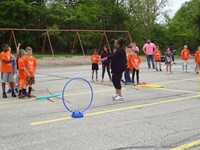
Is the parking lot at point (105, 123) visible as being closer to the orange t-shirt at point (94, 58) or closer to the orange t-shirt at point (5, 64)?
the orange t-shirt at point (5, 64)

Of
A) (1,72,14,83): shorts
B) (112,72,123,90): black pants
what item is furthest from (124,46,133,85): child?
(1,72,14,83): shorts

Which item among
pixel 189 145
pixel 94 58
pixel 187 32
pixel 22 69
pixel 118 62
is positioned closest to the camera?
pixel 189 145

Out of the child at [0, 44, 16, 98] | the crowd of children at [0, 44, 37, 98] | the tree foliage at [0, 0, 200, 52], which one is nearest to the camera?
the crowd of children at [0, 44, 37, 98]

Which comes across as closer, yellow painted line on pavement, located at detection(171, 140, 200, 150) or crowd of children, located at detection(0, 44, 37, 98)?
yellow painted line on pavement, located at detection(171, 140, 200, 150)

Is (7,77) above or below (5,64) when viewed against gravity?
below

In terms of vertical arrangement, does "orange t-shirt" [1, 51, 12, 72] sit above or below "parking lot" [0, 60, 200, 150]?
above

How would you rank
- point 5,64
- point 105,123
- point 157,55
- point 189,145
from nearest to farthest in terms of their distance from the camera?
point 189,145 < point 105,123 < point 5,64 < point 157,55

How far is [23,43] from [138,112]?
3452 centimetres

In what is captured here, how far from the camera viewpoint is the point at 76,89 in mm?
12352

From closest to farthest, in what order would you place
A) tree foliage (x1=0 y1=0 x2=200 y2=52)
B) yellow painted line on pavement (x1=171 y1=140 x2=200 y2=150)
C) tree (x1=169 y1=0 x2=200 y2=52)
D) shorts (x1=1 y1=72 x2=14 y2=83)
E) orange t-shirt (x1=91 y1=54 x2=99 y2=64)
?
yellow painted line on pavement (x1=171 y1=140 x2=200 y2=150), shorts (x1=1 y1=72 x2=14 y2=83), orange t-shirt (x1=91 y1=54 x2=99 y2=64), tree foliage (x1=0 y1=0 x2=200 y2=52), tree (x1=169 y1=0 x2=200 y2=52)

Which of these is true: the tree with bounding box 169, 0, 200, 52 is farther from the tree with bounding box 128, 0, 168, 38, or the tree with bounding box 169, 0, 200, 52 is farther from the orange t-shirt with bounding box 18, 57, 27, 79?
the orange t-shirt with bounding box 18, 57, 27, 79

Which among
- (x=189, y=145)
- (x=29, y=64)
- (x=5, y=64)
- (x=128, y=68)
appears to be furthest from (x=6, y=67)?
(x=189, y=145)

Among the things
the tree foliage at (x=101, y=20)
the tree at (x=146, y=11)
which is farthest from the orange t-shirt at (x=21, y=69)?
the tree at (x=146, y=11)

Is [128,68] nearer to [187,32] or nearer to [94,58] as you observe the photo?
[94,58]
